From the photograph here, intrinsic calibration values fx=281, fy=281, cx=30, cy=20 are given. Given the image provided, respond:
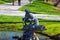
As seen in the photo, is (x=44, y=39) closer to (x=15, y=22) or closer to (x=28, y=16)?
(x=28, y=16)

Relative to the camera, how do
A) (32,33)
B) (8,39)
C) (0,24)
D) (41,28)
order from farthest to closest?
(0,24), (8,39), (32,33), (41,28)

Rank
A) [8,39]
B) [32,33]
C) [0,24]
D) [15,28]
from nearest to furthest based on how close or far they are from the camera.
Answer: [32,33] → [8,39] → [15,28] → [0,24]

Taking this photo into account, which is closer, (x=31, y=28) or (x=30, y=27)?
(x=31, y=28)

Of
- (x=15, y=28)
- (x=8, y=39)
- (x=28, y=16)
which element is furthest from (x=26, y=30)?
(x=15, y=28)

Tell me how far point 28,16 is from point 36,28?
36.9 inches

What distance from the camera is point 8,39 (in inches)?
474

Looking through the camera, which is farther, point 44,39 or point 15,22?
point 15,22

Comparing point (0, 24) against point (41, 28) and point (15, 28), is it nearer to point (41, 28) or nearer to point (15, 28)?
point (15, 28)

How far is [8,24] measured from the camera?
1809cm

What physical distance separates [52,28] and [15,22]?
305 cm

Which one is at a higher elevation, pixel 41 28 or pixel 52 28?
pixel 41 28

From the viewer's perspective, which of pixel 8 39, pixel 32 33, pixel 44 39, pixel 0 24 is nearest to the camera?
pixel 32 33

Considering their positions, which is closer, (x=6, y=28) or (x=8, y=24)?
(x=6, y=28)

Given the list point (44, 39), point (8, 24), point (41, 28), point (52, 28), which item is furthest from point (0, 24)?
point (41, 28)
